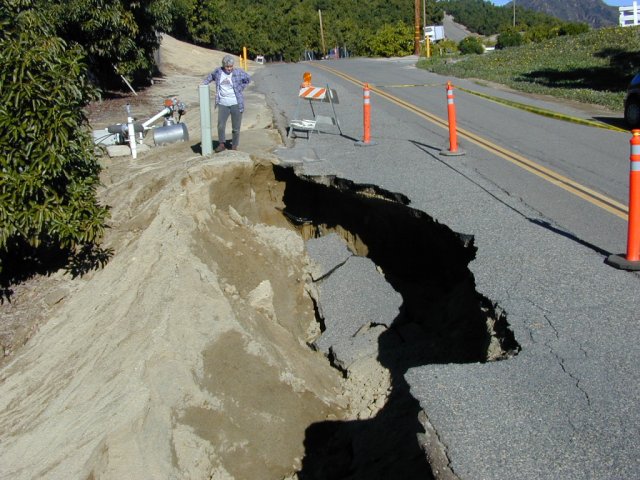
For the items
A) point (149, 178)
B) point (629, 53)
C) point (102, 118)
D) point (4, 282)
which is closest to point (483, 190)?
point (149, 178)

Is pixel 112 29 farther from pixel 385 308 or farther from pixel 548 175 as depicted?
pixel 385 308

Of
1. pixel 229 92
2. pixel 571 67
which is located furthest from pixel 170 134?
pixel 571 67

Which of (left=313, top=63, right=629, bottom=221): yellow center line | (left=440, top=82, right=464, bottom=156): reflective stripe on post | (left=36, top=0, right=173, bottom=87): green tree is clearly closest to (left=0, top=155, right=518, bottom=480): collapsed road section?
(left=313, top=63, right=629, bottom=221): yellow center line

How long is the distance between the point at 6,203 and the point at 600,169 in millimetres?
8274

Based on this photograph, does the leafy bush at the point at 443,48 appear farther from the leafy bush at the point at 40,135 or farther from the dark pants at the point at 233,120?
the leafy bush at the point at 40,135

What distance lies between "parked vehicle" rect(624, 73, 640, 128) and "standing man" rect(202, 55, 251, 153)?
8.22 meters

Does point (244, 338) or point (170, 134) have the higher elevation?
point (170, 134)

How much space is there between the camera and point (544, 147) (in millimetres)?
12531

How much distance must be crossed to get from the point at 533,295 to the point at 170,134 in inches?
377

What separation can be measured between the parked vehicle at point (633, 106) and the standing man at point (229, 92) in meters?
8.22

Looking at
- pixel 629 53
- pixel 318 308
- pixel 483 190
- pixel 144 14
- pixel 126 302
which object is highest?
pixel 144 14

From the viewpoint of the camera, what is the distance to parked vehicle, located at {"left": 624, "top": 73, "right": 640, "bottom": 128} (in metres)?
14.6

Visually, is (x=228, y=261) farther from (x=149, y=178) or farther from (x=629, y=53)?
(x=629, y=53)

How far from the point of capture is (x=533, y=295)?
6168 millimetres
